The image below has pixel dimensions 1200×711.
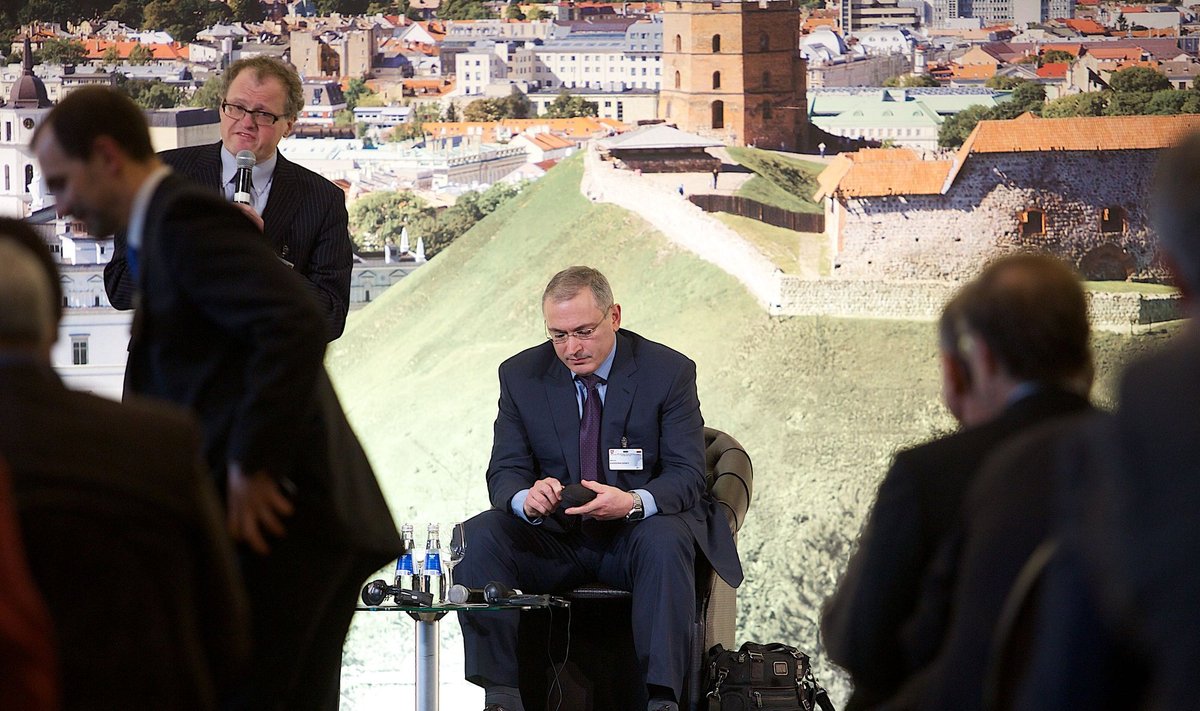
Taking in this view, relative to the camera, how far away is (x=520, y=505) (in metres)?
3.98

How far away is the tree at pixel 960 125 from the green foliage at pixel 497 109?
2.78m

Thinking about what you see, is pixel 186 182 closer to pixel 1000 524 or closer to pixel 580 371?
pixel 1000 524

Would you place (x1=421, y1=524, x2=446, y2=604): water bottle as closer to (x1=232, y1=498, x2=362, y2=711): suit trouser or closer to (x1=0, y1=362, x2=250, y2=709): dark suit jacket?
(x1=232, y1=498, x2=362, y2=711): suit trouser

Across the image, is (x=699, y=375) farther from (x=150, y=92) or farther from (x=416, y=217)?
(x=150, y=92)

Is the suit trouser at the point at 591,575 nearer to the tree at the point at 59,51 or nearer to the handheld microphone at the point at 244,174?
the handheld microphone at the point at 244,174

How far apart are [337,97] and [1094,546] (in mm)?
8923

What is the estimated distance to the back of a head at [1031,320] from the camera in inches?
69.9

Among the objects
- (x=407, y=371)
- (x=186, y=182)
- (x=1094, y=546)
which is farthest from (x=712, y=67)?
(x=1094, y=546)

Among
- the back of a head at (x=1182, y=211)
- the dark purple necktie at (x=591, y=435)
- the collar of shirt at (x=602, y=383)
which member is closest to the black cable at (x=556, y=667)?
the dark purple necktie at (x=591, y=435)

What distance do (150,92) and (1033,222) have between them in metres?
5.83

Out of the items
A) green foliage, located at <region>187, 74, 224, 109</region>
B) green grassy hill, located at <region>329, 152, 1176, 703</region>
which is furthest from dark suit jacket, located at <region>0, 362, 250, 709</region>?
green foliage, located at <region>187, 74, 224, 109</region>

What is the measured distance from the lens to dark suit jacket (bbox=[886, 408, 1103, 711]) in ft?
5.25

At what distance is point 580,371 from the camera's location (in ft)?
13.5

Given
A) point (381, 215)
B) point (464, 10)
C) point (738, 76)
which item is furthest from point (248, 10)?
point (738, 76)
